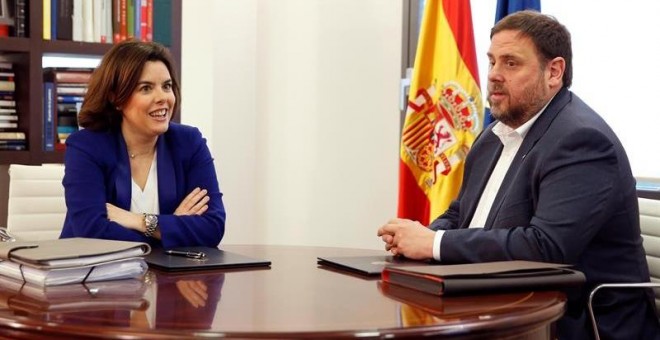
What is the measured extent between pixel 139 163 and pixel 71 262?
44.9 inches

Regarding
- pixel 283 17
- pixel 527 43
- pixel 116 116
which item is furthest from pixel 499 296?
pixel 283 17

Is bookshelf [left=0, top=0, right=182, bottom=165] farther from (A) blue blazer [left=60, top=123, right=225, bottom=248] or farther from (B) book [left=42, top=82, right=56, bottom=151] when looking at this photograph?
(A) blue blazer [left=60, top=123, right=225, bottom=248]

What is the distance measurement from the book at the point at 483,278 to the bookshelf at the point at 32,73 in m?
2.38

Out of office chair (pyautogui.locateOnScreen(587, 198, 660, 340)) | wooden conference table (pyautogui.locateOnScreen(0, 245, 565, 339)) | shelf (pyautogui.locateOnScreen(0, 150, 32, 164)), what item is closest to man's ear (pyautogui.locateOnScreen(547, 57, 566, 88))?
office chair (pyautogui.locateOnScreen(587, 198, 660, 340))

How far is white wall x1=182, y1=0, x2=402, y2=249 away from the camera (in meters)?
4.32

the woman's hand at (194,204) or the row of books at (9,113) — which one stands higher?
the row of books at (9,113)

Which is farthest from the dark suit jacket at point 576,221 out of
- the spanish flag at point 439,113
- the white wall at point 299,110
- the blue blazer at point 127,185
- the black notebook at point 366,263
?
the white wall at point 299,110

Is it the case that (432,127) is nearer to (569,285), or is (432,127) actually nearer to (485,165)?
(485,165)

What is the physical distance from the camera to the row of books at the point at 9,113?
3.78 meters

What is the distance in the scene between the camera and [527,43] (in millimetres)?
2484

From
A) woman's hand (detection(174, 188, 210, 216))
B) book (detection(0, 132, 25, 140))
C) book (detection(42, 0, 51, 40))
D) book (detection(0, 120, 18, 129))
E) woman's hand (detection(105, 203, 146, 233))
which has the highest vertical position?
book (detection(42, 0, 51, 40))

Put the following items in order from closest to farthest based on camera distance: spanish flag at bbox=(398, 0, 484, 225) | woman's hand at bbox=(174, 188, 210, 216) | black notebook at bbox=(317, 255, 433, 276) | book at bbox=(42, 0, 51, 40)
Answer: black notebook at bbox=(317, 255, 433, 276)
woman's hand at bbox=(174, 188, 210, 216)
spanish flag at bbox=(398, 0, 484, 225)
book at bbox=(42, 0, 51, 40)

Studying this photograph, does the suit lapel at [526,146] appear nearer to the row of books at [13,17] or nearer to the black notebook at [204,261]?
the black notebook at [204,261]

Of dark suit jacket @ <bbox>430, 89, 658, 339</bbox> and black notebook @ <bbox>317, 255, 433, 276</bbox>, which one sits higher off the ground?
dark suit jacket @ <bbox>430, 89, 658, 339</bbox>
